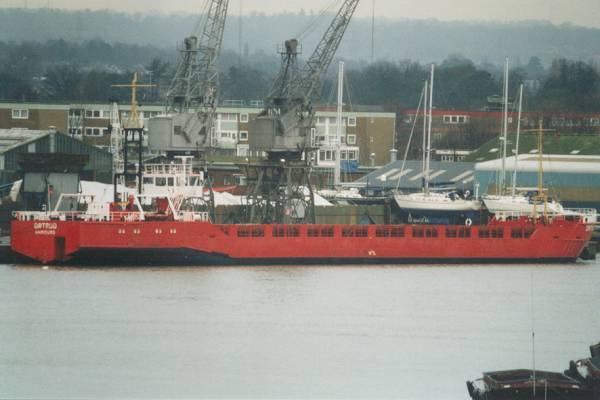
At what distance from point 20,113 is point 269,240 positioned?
1645 centimetres

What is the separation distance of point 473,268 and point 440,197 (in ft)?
20.3

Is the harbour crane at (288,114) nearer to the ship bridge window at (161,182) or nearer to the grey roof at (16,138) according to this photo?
the ship bridge window at (161,182)

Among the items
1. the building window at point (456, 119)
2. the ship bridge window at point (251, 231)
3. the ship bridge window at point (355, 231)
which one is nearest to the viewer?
the ship bridge window at point (251, 231)

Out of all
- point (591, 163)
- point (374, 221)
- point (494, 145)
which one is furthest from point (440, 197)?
point (494, 145)

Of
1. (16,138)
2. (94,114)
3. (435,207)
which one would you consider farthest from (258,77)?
(435,207)

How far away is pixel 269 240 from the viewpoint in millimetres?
28656

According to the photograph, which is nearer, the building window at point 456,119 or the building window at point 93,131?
the building window at point 93,131

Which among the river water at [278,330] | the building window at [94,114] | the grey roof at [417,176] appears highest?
the building window at [94,114]

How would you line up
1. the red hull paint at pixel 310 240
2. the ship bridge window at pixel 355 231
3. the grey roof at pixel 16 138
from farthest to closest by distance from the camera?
the grey roof at pixel 16 138
the ship bridge window at pixel 355 231
the red hull paint at pixel 310 240

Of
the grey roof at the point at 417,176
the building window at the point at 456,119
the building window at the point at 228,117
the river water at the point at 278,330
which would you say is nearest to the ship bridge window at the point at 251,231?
the river water at the point at 278,330

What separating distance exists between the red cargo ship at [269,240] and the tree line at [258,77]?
323 inches

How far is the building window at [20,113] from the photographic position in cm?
4256

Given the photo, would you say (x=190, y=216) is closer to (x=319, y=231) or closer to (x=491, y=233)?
(x=319, y=231)

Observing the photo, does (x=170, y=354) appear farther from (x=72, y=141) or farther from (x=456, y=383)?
(x=72, y=141)
